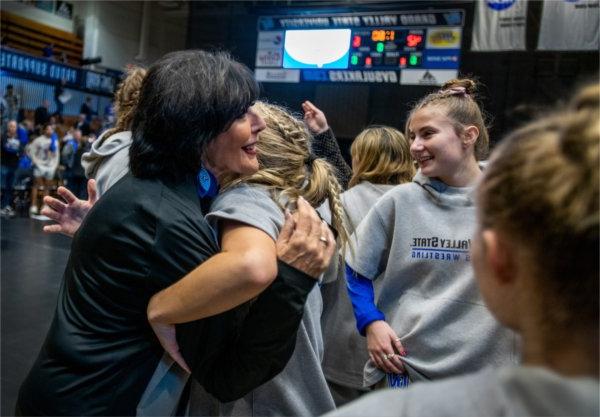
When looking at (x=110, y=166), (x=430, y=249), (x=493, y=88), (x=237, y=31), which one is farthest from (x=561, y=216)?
(x=237, y=31)

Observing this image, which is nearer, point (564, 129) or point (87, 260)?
point (564, 129)

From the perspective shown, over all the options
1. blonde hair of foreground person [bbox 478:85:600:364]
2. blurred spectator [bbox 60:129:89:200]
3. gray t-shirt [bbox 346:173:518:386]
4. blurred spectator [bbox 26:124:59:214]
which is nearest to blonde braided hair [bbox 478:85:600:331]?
blonde hair of foreground person [bbox 478:85:600:364]

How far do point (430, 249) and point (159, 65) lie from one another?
2.89 ft

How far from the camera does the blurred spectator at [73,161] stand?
1052cm

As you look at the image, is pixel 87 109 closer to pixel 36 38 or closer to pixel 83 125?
pixel 83 125

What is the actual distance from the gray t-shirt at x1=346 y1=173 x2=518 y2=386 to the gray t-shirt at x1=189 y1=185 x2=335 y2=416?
390 mm

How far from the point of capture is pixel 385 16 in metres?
8.57

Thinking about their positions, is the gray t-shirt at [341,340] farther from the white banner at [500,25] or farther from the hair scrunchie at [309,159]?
the white banner at [500,25]

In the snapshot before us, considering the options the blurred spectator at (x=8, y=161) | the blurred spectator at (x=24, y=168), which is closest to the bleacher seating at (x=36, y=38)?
the blurred spectator at (x=24, y=168)

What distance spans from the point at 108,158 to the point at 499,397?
1.87 meters

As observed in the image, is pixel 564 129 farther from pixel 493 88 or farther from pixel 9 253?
pixel 493 88

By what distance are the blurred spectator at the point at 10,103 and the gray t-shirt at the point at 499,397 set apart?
471 inches

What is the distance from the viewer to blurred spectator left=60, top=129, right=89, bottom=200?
34.5ft

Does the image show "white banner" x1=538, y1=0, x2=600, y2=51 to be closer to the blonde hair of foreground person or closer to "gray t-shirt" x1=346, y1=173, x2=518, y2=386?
"gray t-shirt" x1=346, y1=173, x2=518, y2=386
